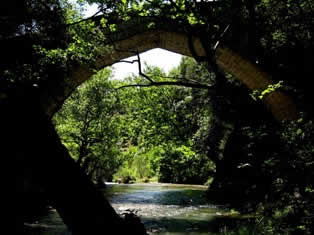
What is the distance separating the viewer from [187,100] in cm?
2027

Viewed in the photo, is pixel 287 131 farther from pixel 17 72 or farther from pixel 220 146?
pixel 220 146

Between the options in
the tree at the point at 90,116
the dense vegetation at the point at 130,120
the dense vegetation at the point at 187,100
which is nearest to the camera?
the dense vegetation at the point at 187,100

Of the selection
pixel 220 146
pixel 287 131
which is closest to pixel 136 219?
pixel 287 131

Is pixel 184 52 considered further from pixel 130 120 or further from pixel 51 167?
pixel 130 120

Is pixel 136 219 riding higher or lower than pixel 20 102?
lower

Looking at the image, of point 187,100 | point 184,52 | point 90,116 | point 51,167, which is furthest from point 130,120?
point 51,167

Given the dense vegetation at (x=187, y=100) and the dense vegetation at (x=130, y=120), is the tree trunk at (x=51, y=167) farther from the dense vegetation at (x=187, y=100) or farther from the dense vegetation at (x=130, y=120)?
the dense vegetation at (x=130, y=120)

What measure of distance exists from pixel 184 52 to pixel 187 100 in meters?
11.2

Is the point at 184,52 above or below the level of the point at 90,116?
above

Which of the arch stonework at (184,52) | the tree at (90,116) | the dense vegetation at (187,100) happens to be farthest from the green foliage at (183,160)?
the arch stonework at (184,52)

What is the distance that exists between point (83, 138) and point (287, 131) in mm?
13376

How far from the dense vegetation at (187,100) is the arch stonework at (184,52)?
12cm

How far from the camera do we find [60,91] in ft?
28.0

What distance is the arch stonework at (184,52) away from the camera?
27.7 feet
